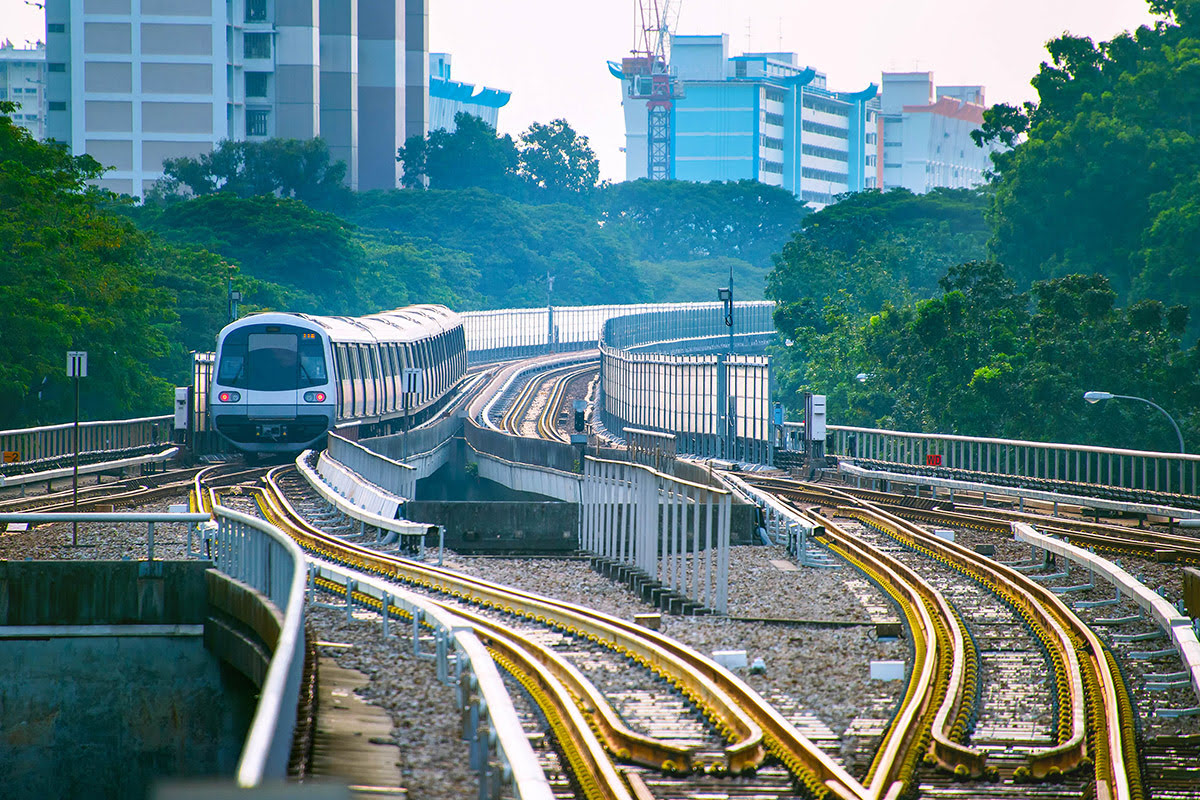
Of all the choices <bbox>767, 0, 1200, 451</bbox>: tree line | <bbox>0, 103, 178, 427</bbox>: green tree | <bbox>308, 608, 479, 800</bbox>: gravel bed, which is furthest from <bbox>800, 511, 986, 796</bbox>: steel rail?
<bbox>0, 103, 178, 427</bbox>: green tree

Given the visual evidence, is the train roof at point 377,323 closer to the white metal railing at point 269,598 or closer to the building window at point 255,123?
the white metal railing at point 269,598

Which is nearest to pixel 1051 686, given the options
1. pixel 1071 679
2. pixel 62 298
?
pixel 1071 679

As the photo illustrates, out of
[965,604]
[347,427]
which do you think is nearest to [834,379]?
[347,427]

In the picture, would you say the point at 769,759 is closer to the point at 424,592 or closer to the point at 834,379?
the point at 424,592

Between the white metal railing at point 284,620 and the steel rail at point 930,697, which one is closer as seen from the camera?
the white metal railing at point 284,620

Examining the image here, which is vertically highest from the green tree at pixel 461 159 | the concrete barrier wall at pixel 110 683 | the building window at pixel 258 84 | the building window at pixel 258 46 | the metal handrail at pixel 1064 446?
the building window at pixel 258 46

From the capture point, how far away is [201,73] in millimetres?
107938

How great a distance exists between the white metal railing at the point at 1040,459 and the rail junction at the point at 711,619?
10.4 inches

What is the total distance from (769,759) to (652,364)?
35.2 metres

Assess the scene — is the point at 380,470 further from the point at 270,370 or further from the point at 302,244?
the point at 302,244

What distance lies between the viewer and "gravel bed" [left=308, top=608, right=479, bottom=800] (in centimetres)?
983

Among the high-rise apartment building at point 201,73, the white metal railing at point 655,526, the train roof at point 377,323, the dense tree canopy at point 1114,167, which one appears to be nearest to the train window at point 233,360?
the train roof at point 377,323

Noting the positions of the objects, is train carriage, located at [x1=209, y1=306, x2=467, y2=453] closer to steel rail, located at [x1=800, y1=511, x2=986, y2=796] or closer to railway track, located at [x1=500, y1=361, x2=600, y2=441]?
railway track, located at [x1=500, y1=361, x2=600, y2=441]

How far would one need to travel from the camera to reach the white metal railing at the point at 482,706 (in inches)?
330
